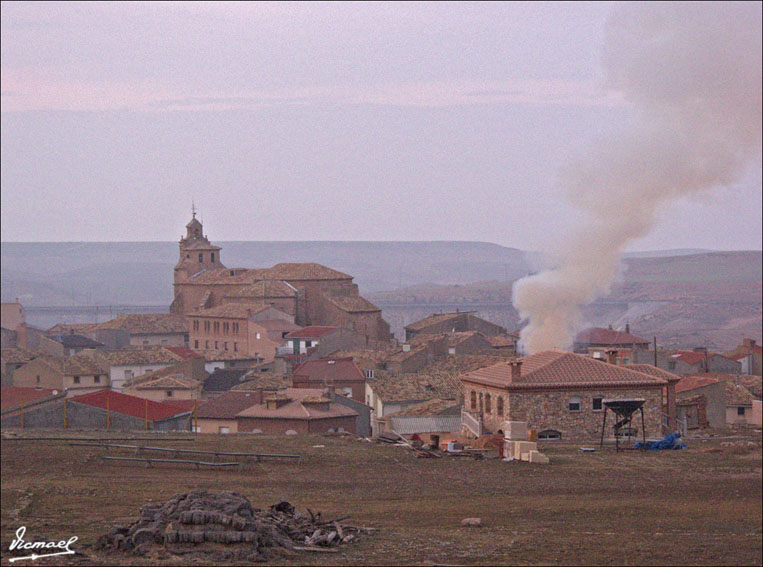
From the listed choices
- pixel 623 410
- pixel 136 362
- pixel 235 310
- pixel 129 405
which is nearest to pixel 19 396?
pixel 129 405

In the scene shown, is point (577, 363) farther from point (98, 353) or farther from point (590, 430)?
point (98, 353)

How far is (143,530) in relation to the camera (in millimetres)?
18406

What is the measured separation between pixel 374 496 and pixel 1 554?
1184 cm

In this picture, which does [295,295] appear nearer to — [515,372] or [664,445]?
[515,372]

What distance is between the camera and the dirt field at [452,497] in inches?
792

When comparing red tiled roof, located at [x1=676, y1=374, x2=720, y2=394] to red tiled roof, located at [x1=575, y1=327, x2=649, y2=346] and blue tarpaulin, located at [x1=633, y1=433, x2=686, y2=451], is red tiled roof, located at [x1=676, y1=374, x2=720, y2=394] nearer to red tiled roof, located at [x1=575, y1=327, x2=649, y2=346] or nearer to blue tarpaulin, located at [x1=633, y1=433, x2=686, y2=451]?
blue tarpaulin, located at [x1=633, y1=433, x2=686, y2=451]

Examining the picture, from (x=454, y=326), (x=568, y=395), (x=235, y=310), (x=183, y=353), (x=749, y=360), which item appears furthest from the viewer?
(x=235, y=310)

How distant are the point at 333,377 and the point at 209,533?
4364cm

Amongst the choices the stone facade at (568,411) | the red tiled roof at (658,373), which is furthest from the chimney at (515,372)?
the red tiled roof at (658,373)

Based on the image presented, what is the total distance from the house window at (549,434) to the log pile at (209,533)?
75.6ft

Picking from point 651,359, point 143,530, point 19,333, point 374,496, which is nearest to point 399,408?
point 651,359

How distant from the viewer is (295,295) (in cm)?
10506

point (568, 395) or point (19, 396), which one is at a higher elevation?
point (19, 396)

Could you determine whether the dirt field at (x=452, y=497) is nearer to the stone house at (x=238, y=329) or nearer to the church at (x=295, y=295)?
the stone house at (x=238, y=329)
